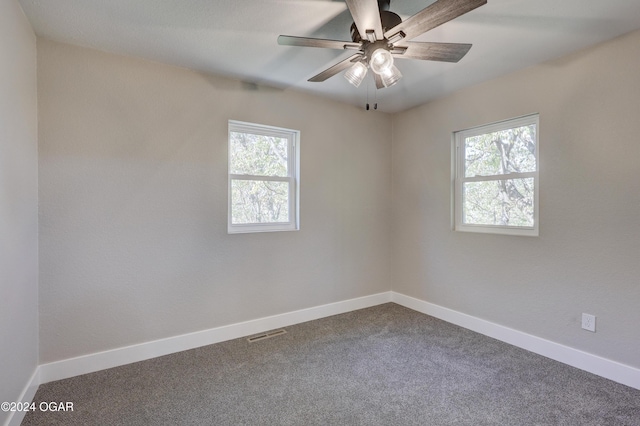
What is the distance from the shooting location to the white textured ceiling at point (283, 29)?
6.12 feet

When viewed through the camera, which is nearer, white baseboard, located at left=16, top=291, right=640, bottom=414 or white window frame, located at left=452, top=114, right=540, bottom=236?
white baseboard, located at left=16, top=291, right=640, bottom=414

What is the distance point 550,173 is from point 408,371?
77.8 inches

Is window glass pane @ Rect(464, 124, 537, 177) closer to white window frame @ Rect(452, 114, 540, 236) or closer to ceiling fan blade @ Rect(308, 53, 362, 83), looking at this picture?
white window frame @ Rect(452, 114, 540, 236)

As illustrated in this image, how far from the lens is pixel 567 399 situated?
202cm

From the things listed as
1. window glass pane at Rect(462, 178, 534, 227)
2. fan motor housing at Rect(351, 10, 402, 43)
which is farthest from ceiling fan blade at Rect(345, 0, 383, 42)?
window glass pane at Rect(462, 178, 534, 227)

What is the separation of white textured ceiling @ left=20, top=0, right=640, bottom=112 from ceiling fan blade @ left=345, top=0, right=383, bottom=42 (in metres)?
0.38

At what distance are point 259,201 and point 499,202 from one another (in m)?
2.36

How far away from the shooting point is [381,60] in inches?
67.0

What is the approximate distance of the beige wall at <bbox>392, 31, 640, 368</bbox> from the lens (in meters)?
2.20

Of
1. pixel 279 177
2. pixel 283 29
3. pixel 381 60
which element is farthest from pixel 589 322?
pixel 283 29

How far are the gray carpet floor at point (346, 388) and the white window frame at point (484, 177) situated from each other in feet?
3.46

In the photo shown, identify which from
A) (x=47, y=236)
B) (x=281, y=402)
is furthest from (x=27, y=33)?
(x=281, y=402)

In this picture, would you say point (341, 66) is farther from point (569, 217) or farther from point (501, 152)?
point (569, 217)

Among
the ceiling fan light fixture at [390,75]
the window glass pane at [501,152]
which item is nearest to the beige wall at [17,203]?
the ceiling fan light fixture at [390,75]
